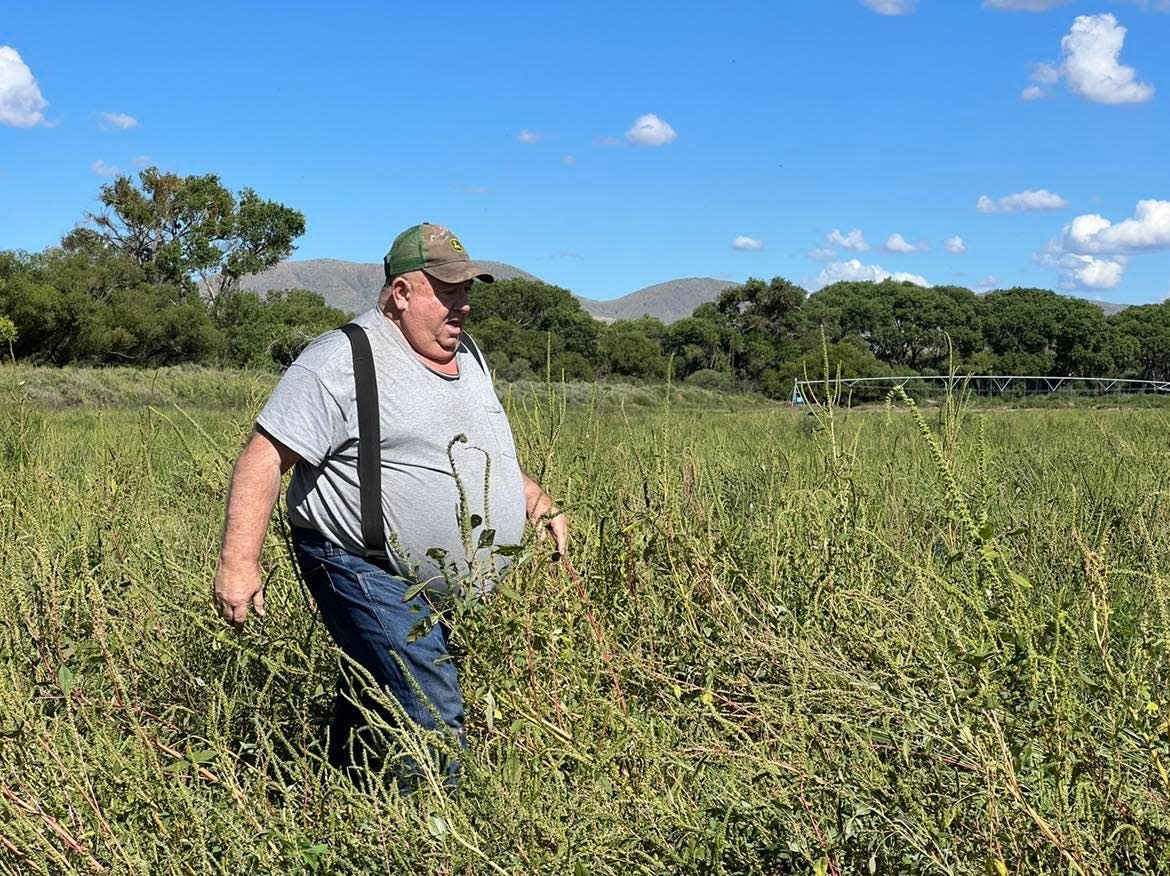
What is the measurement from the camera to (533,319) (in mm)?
44562

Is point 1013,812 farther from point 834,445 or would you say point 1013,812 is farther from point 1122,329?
point 1122,329

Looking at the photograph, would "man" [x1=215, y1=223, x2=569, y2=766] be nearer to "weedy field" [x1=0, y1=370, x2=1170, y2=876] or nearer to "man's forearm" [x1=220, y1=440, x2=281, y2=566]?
"man's forearm" [x1=220, y1=440, x2=281, y2=566]

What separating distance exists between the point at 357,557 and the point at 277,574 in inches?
50.1

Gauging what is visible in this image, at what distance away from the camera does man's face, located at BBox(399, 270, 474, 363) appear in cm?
329

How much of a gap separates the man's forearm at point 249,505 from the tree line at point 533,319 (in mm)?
24349

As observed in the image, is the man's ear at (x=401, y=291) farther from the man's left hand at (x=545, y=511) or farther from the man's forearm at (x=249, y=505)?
the man's left hand at (x=545, y=511)

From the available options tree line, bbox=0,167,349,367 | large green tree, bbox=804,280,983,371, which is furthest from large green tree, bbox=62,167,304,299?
large green tree, bbox=804,280,983,371

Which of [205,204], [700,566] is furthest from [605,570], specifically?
[205,204]

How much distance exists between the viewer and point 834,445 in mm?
3707

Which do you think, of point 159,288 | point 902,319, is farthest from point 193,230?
point 902,319

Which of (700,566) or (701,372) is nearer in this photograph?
(700,566)

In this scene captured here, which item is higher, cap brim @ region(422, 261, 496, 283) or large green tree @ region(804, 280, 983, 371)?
large green tree @ region(804, 280, 983, 371)

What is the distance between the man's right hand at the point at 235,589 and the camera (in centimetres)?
307

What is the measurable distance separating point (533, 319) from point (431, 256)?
41.5 meters
